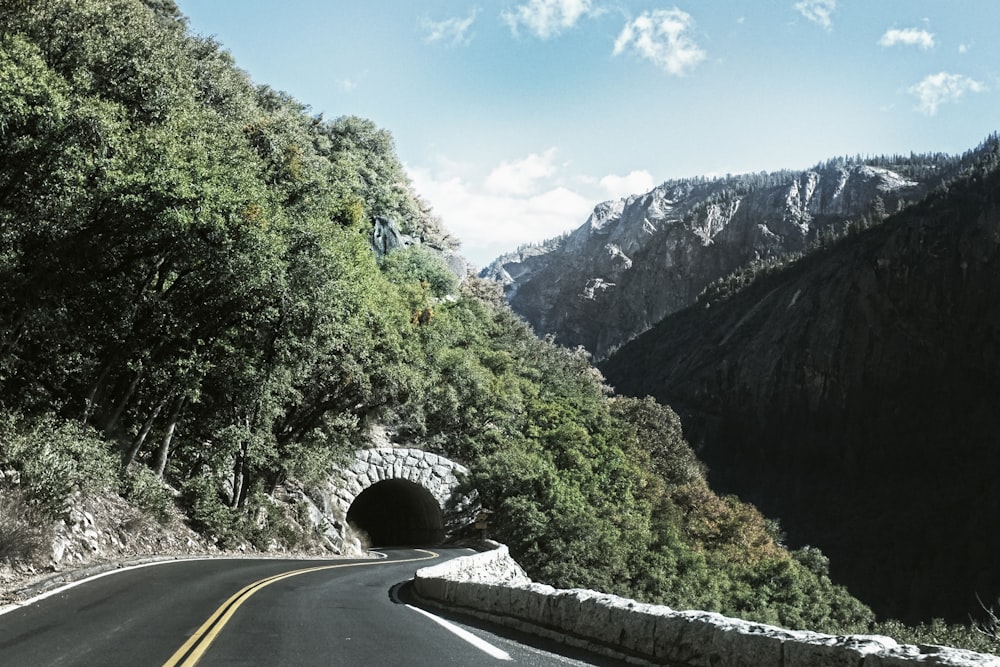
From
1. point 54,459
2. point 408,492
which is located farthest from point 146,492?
point 408,492

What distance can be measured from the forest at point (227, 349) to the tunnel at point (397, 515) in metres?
3.44

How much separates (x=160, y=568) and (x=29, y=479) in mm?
3258

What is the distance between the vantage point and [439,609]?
13.0 m

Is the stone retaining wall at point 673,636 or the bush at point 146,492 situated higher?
the stone retaining wall at point 673,636

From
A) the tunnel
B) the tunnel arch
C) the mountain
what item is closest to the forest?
the tunnel arch

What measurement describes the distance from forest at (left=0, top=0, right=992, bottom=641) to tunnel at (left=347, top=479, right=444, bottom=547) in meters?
3.44

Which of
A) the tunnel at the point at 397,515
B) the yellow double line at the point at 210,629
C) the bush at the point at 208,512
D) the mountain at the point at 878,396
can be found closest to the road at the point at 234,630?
the yellow double line at the point at 210,629

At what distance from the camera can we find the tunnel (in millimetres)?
41781

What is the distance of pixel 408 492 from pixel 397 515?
5855 mm

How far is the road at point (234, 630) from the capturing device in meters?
7.55

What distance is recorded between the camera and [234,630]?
9.13 metres

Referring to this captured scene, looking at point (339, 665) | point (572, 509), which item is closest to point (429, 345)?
point (572, 509)

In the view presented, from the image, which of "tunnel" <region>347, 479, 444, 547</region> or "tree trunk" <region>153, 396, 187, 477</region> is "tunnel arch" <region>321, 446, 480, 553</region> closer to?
"tunnel" <region>347, 479, 444, 547</region>

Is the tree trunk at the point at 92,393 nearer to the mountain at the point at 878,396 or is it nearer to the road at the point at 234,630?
the road at the point at 234,630
